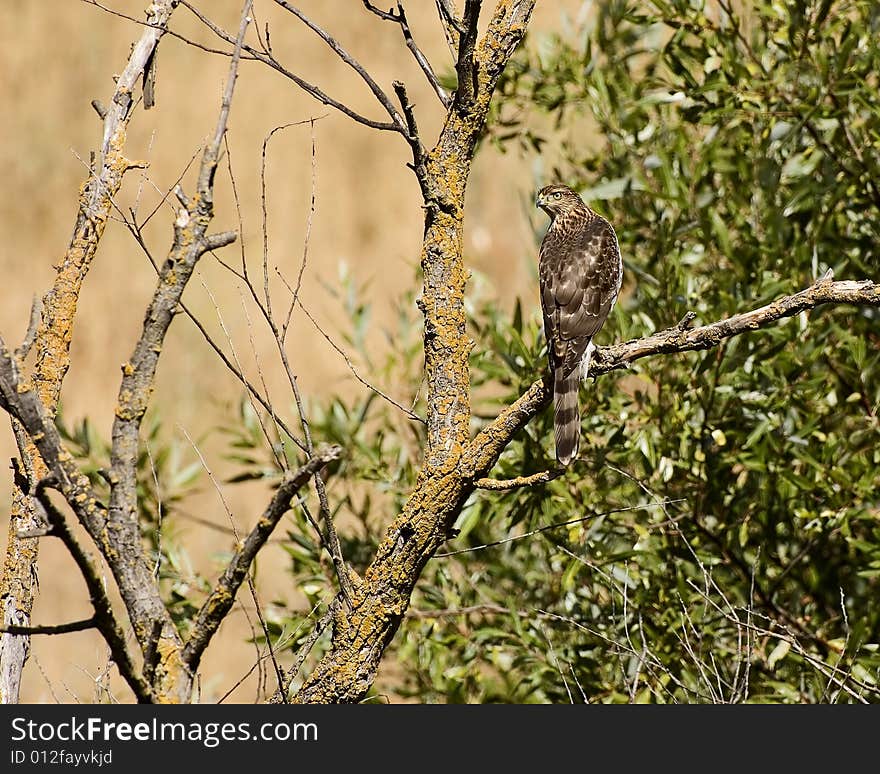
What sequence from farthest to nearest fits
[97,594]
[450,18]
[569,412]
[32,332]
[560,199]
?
[560,199], [569,412], [32,332], [450,18], [97,594]

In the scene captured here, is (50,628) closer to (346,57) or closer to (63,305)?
(63,305)

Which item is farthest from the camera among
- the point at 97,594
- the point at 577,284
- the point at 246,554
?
the point at 577,284

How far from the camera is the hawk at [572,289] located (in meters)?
3.40

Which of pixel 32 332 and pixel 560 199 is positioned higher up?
pixel 560 199

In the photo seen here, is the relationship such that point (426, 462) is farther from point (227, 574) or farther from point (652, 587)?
point (652, 587)

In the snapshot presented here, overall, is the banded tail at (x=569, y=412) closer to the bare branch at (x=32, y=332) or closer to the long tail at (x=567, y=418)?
the long tail at (x=567, y=418)

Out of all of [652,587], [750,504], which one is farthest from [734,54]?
[652,587]

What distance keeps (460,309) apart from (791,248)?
79.4 inches

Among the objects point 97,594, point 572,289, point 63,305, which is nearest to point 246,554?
point 97,594

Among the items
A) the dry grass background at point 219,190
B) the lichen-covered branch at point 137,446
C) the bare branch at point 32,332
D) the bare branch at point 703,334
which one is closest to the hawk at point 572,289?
the bare branch at point 703,334

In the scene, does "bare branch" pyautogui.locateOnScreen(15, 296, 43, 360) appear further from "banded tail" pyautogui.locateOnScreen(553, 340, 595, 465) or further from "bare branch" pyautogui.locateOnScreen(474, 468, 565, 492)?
"banded tail" pyautogui.locateOnScreen(553, 340, 595, 465)

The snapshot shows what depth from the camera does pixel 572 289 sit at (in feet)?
12.8

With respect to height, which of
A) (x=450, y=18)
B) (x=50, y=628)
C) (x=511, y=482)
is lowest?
(x=50, y=628)

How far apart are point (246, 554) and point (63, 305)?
0.94 m
